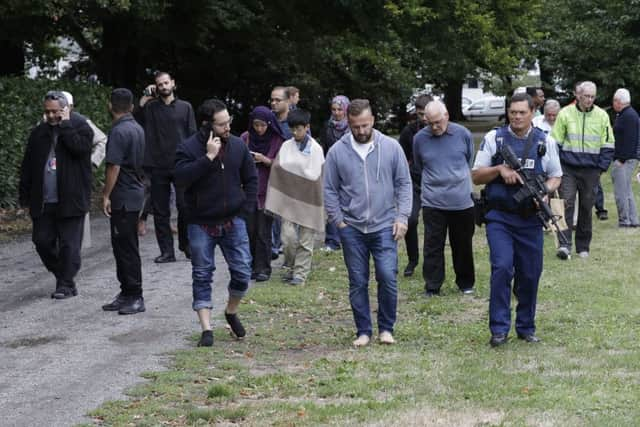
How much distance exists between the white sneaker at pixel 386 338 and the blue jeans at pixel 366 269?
0.11ft

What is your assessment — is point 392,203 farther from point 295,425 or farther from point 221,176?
point 295,425

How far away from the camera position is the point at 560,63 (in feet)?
119

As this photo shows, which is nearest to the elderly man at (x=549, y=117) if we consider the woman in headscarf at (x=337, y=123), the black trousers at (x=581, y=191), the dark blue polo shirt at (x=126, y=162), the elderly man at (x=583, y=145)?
the elderly man at (x=583, y=145)

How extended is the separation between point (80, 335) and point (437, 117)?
3.76 m

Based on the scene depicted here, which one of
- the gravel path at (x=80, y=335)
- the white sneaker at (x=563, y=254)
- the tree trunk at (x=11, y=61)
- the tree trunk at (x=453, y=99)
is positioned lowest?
the white sneaker at (x=563, y=254)

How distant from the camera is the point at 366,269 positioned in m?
9.18

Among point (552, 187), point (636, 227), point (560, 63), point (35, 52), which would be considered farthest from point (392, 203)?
point (560, 63)

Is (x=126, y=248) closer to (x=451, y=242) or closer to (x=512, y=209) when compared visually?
(x=451, y=242)

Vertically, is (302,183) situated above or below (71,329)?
above

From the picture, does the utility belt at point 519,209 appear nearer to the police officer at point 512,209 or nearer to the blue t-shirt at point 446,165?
the police officer at point 512,209

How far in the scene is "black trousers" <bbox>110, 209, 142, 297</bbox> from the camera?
34.4ft

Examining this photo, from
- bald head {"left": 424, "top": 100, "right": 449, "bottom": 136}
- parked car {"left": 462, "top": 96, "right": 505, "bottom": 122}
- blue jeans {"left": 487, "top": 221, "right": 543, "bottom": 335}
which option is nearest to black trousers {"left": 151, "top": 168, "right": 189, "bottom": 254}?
bald head {"left": 424, "top": 100, "right": 449, "bottom": 136}

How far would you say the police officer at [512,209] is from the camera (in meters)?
8.76

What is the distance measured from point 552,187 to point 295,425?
10.1 ft
